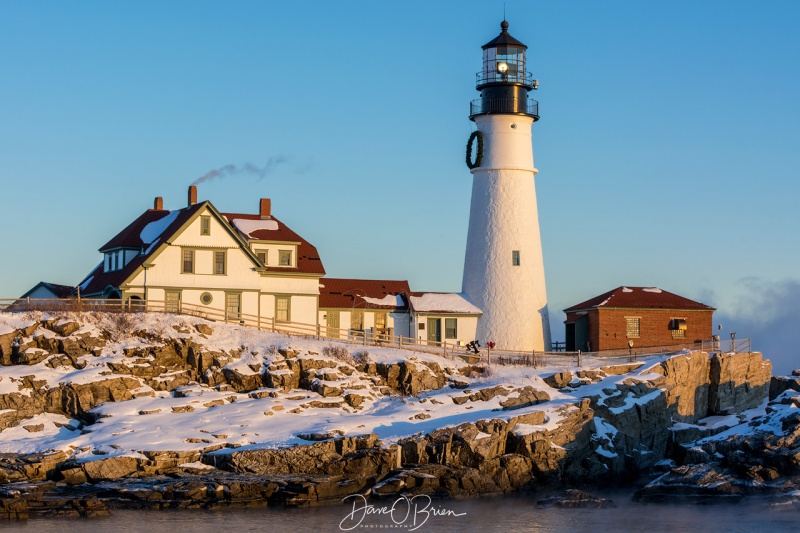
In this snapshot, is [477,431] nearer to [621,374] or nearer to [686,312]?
[621,374]

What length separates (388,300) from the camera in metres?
62.0

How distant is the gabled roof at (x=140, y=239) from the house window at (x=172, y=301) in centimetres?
177

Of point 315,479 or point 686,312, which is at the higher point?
point 686,312

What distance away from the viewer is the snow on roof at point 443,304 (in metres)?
60.6

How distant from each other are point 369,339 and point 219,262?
741 centimetres

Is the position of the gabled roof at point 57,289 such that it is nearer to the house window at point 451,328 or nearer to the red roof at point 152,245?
the red roof at point 152,245

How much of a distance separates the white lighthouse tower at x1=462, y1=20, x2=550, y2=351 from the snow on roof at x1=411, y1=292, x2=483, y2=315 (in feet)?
2.61

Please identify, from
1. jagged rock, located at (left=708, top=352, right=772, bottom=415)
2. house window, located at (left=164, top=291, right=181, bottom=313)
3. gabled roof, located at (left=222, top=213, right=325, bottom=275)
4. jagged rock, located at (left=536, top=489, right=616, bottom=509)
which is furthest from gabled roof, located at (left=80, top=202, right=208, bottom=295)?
jagged rock, located at (left=708, top=352, right=772, bottom=415)

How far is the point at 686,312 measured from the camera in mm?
60062

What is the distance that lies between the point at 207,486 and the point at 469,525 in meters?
8.55

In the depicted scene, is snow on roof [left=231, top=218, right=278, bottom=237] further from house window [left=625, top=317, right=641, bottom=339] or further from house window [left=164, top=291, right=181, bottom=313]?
house window [left=625, top=317, right=641, bottom=339]

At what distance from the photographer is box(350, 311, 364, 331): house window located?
60906 mm

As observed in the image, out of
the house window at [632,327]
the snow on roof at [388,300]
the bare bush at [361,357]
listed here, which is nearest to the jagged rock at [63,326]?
the bare bush at [361,357]

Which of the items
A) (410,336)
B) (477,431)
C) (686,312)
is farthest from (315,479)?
(686,312)
